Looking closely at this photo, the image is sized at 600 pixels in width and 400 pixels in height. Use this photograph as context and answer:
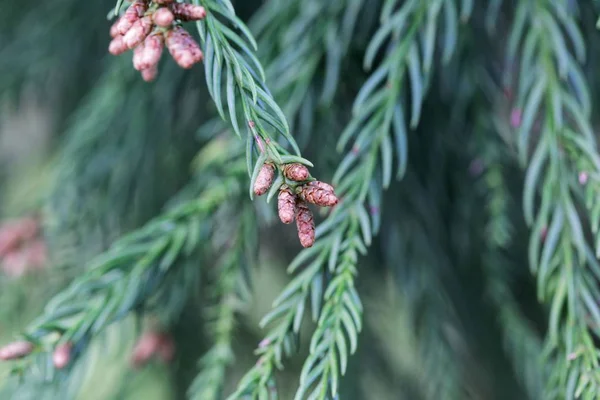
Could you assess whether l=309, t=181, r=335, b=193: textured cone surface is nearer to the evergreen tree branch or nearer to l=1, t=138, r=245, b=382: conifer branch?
the evergreen tree branch

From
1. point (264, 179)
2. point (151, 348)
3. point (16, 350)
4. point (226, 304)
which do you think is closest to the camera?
point (264, 179)

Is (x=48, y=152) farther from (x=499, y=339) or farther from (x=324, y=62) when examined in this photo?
(x=499, y=339)

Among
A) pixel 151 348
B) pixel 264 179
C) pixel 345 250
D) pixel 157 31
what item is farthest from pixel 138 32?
pixel 151 348

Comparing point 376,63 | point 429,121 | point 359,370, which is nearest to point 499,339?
point 359,370

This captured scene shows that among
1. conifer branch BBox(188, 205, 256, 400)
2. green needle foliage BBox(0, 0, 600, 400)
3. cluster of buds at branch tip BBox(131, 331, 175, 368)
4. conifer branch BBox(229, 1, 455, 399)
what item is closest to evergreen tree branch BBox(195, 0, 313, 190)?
green needle foliage BBox(0, 0, 600, 400)

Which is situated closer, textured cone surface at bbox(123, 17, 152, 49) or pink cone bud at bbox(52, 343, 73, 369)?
textured cone surface at bbox(123, 17, 152, 49)

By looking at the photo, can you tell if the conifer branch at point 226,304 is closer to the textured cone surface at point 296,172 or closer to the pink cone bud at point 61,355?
the pink cone bud at point 61,355

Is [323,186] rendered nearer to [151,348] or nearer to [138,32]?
[138,32]
